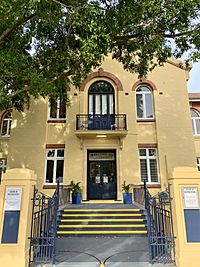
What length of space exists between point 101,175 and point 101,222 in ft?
16.5

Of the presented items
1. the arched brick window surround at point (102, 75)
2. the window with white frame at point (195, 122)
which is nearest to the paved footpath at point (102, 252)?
the arched brick window surround at point (102, 75)

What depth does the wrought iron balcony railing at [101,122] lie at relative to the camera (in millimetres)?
13219

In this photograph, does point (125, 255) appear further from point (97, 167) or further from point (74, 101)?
point (74, 101)

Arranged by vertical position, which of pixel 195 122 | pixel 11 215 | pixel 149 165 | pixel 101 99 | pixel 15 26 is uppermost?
pixel 101 99

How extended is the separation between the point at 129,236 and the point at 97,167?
6191mm

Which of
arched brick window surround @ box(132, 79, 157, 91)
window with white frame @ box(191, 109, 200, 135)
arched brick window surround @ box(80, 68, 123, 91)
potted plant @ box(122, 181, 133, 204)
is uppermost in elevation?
arched brick window surround @ box(80, 68, 123, 91)

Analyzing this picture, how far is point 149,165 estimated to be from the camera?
1315cm

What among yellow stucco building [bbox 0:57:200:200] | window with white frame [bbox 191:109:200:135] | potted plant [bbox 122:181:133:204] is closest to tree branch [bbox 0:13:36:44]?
yellow stucco building [bbox 0:57:200:200]

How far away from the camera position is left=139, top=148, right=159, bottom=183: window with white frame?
12.9 m

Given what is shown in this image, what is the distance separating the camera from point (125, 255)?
5715mm

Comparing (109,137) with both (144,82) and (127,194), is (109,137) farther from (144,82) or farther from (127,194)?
(144,82)

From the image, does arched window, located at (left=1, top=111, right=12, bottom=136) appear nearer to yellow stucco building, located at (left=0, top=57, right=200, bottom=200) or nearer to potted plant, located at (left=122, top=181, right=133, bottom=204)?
yellow stucco building, located at (left=0, top=57, right=200, bottom=200)

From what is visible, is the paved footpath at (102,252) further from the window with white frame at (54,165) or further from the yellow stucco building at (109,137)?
the window with white frame at (54,165)

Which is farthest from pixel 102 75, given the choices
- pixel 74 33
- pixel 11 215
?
pixel 11 215
